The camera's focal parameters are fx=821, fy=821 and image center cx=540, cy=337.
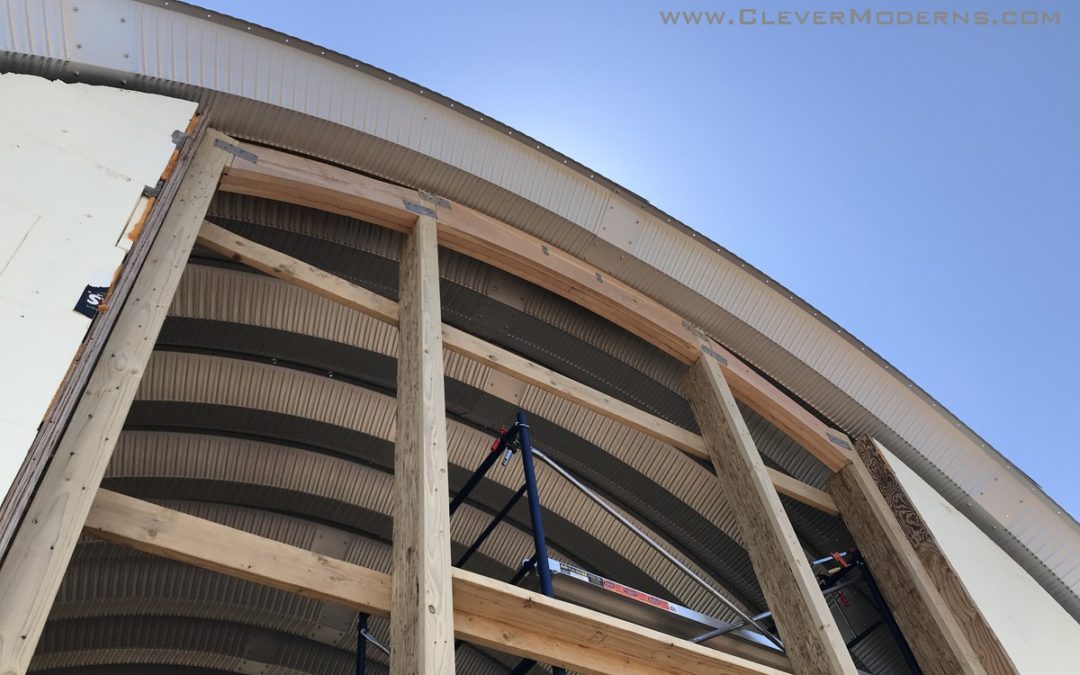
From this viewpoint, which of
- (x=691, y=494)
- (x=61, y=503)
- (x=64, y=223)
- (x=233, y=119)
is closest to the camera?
(x=61, y=503)

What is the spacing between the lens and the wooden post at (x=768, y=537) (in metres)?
4.31

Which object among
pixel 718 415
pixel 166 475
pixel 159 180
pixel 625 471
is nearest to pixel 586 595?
pixel 718 415

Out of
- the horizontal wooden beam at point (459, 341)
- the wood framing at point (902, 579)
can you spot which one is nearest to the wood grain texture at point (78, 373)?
the horizontal wooden beam at point (459, 341)

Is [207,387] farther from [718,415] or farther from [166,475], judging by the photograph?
[718,415]

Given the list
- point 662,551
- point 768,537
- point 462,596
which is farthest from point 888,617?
point 462,596

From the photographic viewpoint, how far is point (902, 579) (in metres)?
5.68

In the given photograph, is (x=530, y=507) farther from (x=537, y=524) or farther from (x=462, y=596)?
(x=462, y=596)

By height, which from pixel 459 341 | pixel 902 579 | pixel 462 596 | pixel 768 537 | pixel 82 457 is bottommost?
pixel 462 596

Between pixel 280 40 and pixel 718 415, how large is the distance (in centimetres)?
387

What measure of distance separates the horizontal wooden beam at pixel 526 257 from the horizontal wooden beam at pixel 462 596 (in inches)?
101

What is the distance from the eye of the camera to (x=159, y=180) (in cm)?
418

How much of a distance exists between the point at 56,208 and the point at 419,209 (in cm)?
240

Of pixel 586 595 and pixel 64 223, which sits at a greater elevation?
pixel 64 223

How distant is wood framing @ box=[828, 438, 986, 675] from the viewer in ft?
17.2
